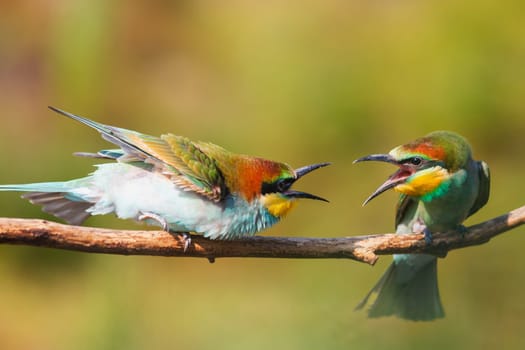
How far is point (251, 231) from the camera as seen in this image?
88.7 inches

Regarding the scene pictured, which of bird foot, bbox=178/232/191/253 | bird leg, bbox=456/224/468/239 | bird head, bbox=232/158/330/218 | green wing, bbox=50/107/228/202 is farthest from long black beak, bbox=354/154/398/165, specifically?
bird foot, bbox=178/232/191/253

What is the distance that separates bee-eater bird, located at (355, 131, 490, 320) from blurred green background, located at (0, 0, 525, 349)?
0.45 metres

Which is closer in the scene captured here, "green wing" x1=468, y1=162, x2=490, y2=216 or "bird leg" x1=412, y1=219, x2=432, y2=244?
"bird leg" x1=412, y1=219, x2=432, y2=244

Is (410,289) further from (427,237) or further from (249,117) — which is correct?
(249,117)

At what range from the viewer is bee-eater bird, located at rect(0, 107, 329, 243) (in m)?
2.24

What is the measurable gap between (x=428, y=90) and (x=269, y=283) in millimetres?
1360

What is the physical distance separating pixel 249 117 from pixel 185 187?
2.27 metres

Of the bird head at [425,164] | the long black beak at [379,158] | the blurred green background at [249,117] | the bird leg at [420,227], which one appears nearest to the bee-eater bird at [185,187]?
the long black beak at [379,158]

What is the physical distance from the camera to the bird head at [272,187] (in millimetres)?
2289

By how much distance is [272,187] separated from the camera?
2.30m

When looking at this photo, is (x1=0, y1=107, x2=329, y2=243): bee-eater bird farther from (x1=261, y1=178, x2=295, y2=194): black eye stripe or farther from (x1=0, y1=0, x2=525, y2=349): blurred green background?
(x1=0, y1=0, x2=525, y2=349): blurred green background

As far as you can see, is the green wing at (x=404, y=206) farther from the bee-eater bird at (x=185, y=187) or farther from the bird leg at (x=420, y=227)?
the bee-eater bird at (x=185, y=187)

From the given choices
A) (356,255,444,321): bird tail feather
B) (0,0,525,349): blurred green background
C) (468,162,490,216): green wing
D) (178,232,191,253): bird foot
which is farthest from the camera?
(0,0,525,349): blurred green background

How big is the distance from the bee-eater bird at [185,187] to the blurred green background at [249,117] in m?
1.07
